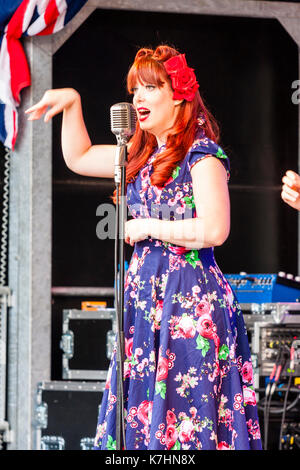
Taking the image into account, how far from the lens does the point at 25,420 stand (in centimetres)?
466

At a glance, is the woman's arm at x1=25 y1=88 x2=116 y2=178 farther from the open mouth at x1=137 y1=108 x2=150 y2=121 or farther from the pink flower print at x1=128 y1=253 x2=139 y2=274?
the pink flower print at x1=128 y1=253 x2=139 y2=274

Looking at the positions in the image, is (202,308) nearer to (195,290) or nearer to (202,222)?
(195,290)

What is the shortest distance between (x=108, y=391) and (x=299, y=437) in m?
2.16

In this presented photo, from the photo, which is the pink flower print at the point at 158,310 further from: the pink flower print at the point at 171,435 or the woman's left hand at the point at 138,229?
the pink flower print at the point at 171,435

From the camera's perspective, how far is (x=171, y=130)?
2.56m

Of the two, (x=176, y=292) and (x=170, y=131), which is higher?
(x=170, y=131)

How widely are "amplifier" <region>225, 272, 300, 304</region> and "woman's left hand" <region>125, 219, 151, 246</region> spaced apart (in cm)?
218

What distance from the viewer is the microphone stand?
85.7 inches

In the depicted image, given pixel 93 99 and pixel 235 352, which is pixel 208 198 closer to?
pixel 235 352

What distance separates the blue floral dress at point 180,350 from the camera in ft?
7.62

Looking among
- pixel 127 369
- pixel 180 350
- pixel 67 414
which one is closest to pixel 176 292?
pixel 180 350

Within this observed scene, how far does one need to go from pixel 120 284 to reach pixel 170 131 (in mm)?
650

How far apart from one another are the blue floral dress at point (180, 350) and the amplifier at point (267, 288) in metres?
1.98
